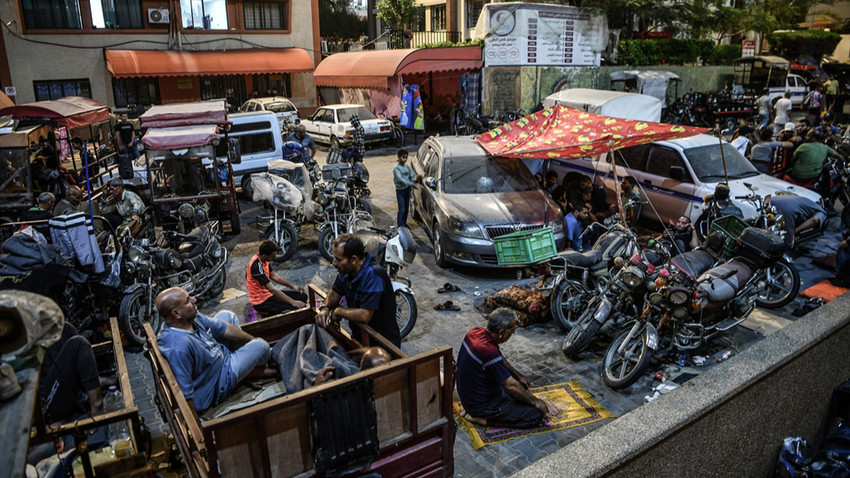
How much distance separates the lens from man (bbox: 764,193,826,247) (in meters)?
8.95

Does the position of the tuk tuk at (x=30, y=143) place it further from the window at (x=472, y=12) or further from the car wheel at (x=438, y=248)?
the window at (x=472, y=12)

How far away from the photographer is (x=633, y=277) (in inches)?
241

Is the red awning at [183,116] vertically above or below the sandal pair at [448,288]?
above

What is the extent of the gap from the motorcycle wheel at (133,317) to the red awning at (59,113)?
26.1 ft

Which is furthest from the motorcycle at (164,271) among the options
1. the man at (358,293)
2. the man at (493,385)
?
the man at (493,385)

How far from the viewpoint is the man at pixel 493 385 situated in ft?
15.5

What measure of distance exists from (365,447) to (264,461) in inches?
22.2

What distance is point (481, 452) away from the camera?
16.0 feet

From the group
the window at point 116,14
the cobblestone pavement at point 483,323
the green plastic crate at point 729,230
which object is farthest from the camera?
the window at point 116,14

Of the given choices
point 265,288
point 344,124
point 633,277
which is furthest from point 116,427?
point 344,124

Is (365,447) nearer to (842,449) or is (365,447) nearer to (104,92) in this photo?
(842,449)

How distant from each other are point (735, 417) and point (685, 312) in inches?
84.9

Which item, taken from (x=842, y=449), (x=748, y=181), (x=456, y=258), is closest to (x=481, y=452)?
(x=842, y=449)

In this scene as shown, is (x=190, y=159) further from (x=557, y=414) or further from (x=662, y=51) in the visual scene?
(x=662, y=51)
